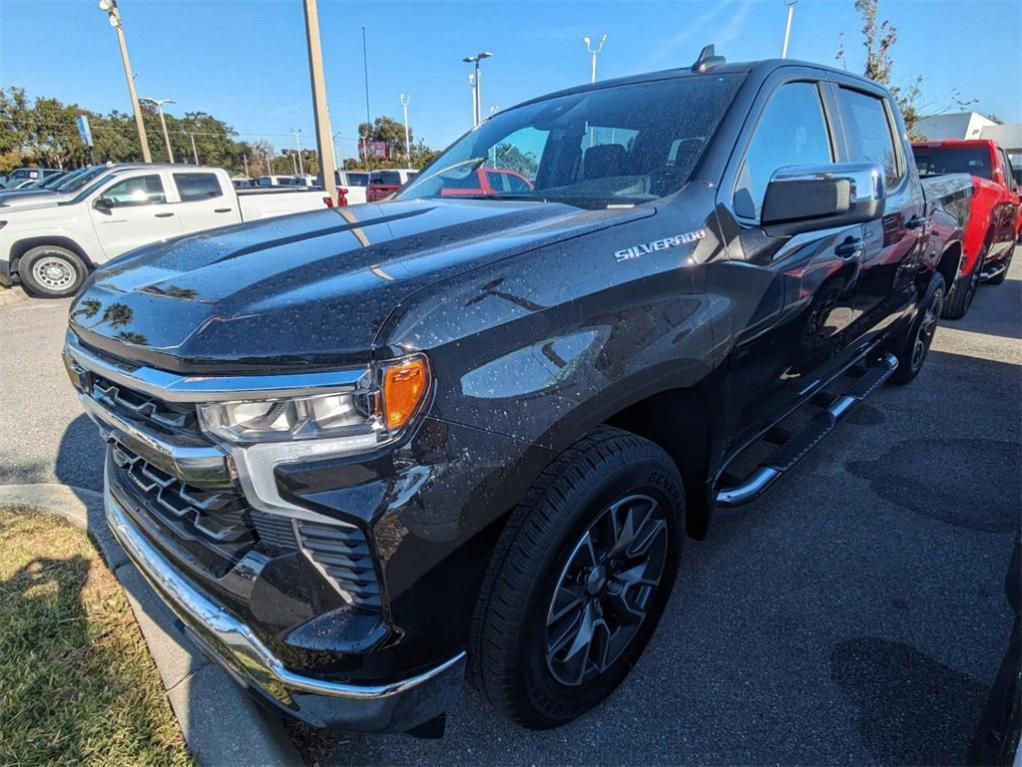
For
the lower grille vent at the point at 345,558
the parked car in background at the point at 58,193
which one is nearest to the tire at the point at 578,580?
the lower grille vent at the point at 345,558

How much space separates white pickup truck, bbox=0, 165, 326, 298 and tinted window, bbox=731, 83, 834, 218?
721cm

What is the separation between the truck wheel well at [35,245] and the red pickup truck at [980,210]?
11.1 m

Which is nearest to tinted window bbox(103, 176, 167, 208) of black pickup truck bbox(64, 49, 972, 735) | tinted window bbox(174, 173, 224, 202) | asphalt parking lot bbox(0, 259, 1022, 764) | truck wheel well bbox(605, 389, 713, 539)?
tinted window bbox(174, 173, 224, 202)

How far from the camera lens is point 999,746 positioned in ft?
4.54

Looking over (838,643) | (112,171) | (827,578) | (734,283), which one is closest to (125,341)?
(734,283)

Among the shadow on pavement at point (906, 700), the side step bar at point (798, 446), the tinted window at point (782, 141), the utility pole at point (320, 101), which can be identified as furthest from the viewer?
the utility pole at point (320, 101)

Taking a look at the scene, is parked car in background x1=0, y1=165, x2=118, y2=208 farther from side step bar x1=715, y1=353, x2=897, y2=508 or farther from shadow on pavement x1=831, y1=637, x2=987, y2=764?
shadow on pavement x1=831, y1=637, x2=987, y2=764

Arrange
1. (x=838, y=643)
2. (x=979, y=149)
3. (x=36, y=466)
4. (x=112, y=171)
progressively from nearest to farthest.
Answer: (x=838, y=643), (x=36, y=466), (x=979, y=149), (x=112, y=171)

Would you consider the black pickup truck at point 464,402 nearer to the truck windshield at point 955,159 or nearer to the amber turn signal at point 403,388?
the amber turn signal at point 403,388

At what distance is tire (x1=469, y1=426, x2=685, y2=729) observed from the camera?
4.86 ft

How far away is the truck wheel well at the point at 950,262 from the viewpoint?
15.4ft

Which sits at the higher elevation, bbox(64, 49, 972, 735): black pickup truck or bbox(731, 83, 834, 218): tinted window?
bbox(731, 83, 834, 218): tinted window

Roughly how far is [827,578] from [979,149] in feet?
30.2

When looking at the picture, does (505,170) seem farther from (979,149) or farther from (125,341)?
(979,149)
